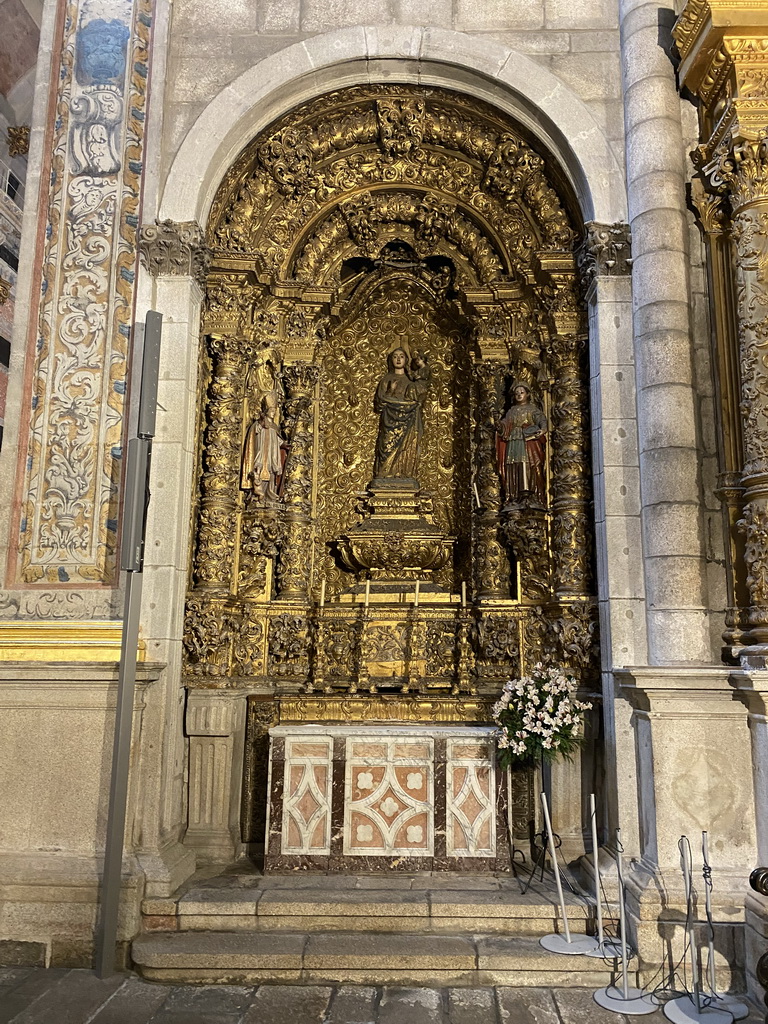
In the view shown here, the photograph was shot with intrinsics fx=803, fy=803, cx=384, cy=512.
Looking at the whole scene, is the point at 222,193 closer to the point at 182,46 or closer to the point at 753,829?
the point at 182,46

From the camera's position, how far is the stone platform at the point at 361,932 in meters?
4.71

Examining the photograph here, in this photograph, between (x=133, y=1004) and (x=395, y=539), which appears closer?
(x=133, y=1004)

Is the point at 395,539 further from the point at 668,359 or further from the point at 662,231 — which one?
the point at 662,231

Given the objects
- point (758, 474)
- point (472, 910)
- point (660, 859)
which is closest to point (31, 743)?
point (472, 910)

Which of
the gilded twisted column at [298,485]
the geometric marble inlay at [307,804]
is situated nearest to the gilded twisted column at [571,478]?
the gilded twisted column at [298,485]

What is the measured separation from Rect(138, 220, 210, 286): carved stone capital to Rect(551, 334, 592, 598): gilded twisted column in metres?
3.12

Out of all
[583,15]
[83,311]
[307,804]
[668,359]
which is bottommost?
[307,804]

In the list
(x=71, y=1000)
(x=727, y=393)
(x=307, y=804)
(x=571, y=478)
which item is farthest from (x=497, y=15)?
(x=71, y=1000)

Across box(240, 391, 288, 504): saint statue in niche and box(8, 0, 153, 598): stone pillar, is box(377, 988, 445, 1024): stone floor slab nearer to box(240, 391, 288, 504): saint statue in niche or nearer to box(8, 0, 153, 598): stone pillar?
box(8, 0, 153, 598): stone pillar

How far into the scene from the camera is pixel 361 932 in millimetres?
5039

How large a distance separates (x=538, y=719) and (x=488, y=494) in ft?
8.54

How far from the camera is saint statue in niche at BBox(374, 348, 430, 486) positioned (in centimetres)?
816

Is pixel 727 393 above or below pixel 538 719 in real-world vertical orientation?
above

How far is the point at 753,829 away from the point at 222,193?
630cm
